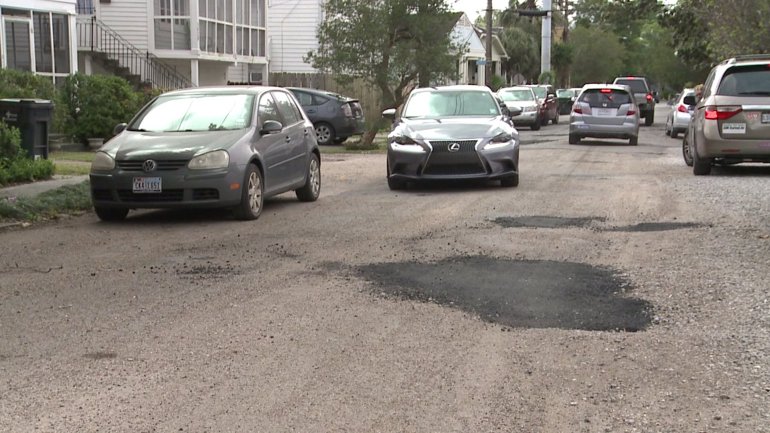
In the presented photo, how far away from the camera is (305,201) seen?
42.6ft

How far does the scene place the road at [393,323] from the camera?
179 inches

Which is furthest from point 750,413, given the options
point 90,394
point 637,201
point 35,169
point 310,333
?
point 35,169

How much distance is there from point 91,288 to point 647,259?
15.5ft

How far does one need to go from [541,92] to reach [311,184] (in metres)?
28.6

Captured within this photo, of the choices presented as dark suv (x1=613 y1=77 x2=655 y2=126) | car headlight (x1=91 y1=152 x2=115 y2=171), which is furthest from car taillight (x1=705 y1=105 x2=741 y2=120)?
dark suv (x1=613 y1=77 x2=655 y2=126)

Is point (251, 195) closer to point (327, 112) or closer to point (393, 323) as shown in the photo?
point (393, 323)

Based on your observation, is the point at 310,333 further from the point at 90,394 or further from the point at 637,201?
the point at 637,201

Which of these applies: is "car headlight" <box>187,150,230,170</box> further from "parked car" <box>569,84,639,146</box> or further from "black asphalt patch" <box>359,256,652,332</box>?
"parked car" <box>569,84,639,146</box>

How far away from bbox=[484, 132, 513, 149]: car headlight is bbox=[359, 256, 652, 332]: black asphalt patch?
5447 millimetres

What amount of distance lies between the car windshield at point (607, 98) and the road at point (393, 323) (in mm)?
14238

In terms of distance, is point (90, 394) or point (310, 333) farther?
point (310, 333)

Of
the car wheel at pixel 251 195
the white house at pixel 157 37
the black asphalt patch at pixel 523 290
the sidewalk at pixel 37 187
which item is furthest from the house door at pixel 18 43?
the black asphalt patch at pixel 523 290

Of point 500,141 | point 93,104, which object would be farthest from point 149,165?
point 93,104

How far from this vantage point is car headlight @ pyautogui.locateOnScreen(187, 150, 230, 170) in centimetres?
1041
